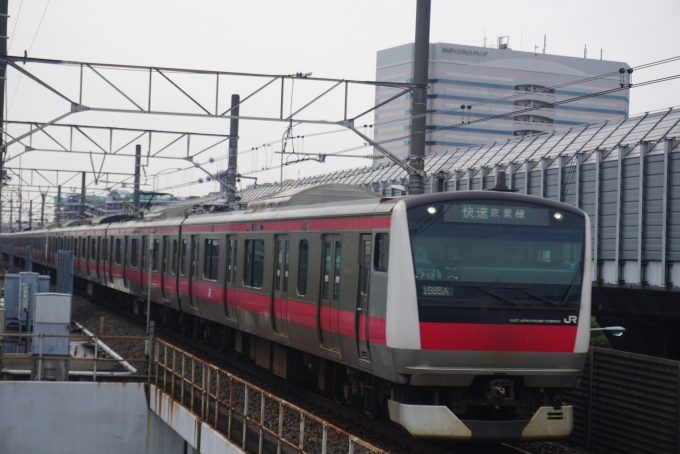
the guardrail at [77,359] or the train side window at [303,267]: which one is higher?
the train side window at [303,267]

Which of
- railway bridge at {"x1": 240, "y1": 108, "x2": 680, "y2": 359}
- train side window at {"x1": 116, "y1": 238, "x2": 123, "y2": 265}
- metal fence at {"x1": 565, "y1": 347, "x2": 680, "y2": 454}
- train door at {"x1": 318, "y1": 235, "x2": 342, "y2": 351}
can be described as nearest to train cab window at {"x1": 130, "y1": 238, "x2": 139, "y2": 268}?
train side window at {"x1": 116, "y1": 238, "x2": 123, "y2": 265}

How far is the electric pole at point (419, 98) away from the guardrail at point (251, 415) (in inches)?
179

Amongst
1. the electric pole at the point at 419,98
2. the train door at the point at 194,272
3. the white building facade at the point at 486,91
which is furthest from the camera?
the white building facade at the point at 486,91

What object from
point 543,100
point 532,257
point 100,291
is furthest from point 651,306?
point 543,100

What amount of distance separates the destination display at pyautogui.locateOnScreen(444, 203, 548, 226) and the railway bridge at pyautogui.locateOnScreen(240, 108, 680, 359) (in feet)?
25.9

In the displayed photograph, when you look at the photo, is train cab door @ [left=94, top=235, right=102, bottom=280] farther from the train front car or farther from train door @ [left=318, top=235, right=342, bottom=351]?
the train front car

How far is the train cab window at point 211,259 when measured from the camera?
15.9 meters

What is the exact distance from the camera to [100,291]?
104 feet

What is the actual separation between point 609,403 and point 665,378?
96 cm

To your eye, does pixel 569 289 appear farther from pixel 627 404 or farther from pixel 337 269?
pixel 337 269

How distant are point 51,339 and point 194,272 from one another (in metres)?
3.46

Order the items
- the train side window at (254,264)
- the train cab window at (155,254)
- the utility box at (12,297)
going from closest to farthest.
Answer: the train side window at (254,264), the utility box at (12,297), the train cab window at (155,254)

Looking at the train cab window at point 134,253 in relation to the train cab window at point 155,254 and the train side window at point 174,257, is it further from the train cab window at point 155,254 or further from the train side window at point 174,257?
the train side window at point 174,257

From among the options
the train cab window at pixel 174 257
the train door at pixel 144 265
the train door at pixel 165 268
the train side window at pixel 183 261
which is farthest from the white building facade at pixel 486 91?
the train side window at pixel 183 261
